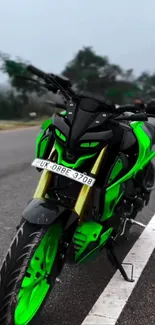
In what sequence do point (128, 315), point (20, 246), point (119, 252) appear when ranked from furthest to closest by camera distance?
point (119, 252) < point (128, 315) < point (20, 246)

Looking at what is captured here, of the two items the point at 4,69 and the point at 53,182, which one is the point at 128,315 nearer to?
the point at 53,182

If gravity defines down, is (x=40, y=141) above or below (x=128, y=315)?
above

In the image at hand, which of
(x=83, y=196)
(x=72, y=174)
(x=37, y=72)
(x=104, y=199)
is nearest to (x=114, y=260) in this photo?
(x=104, y=199)

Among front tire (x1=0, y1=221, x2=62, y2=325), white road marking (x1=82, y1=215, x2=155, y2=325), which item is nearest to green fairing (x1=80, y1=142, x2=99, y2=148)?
front tire (x1=0, y1=221, x2=62, y2=325)

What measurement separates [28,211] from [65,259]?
14.6 inches

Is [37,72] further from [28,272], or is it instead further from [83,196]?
→ [28,272]

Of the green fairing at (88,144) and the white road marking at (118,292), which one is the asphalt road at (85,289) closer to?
the white road marking at (118,292)

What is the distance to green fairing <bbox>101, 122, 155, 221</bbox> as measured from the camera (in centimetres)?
292

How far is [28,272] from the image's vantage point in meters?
2.55

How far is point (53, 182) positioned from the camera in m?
2.93

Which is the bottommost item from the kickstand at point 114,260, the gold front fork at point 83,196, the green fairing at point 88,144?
the kickstand at point 114,260

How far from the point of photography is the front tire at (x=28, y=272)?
2.48 m

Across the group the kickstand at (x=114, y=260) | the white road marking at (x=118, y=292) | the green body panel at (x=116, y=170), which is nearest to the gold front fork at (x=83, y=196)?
the green body panel at (x=116, y=170)

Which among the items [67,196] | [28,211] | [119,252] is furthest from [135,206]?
Answer: [28,211]
